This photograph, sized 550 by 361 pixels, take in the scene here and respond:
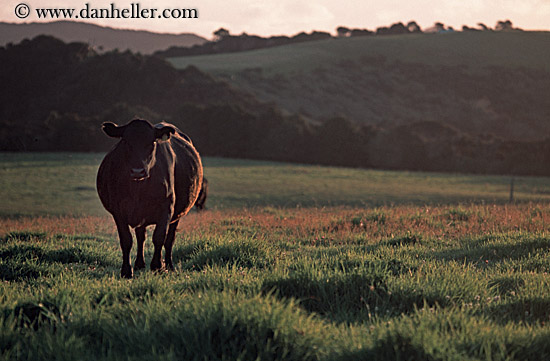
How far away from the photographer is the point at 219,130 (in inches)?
2692

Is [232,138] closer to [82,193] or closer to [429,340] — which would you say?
[82,193]

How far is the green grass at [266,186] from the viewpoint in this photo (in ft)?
105

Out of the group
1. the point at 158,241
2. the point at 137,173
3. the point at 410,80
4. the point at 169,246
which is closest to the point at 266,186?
the point at 169,246

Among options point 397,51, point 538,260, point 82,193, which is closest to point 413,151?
point 82,193

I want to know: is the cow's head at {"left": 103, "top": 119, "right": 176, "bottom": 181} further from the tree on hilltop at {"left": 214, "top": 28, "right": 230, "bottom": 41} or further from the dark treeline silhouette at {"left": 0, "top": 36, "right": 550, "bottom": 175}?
the tree on hilltop at {"left": 214, "top": 28, "right": 230, "bottom": 41}

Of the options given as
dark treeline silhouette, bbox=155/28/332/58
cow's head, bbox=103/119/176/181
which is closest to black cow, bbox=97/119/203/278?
cow's head, bbox=103/119/176/181

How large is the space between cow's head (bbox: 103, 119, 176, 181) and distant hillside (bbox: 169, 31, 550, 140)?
77911mm

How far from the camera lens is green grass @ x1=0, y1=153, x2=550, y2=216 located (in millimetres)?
31969

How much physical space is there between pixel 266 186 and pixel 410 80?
9274 cm

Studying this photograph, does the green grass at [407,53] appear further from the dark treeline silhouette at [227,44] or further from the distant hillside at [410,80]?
the dark treeline silhouette at [227,44]

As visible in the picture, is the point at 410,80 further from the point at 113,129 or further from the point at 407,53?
the point at 113,129

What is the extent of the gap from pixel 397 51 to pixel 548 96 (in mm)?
43430

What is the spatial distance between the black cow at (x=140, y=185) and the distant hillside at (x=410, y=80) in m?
77.2

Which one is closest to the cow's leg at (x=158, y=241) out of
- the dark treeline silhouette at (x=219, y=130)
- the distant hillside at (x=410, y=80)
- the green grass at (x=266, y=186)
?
the green grass at (x=266, y=186)
